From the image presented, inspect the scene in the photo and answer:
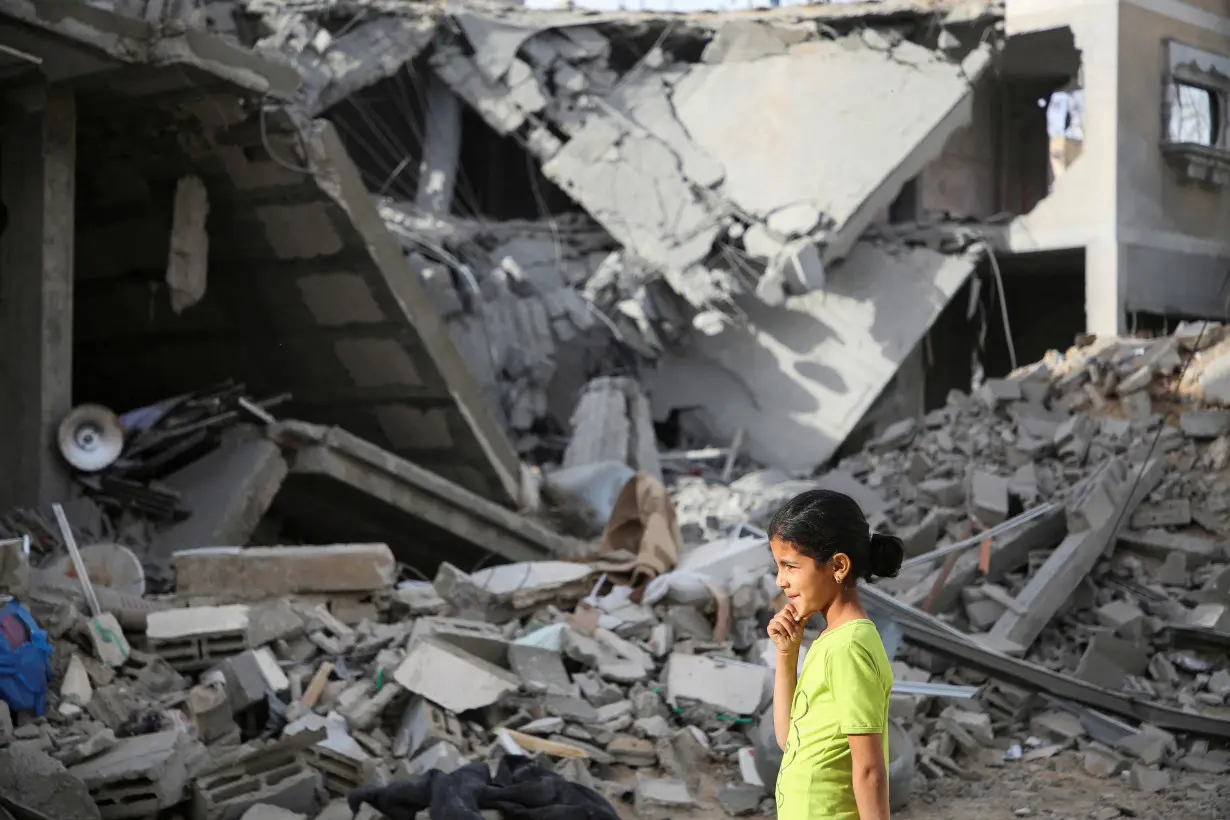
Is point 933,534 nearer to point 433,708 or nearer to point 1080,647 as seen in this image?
point 1080,647

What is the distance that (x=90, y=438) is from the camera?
7211 millimetres

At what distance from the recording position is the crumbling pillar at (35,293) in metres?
7.04

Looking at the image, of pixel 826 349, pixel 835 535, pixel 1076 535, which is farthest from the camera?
pixel 826 349

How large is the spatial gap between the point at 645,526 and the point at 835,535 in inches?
230

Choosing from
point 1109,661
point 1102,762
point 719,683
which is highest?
point 719,683

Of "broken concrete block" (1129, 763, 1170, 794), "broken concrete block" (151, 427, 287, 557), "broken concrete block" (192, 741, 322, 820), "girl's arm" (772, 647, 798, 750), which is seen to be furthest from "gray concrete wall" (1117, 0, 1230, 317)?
"girl's arm" (772, 647, 798, 750)

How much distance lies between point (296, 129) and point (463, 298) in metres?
7.26

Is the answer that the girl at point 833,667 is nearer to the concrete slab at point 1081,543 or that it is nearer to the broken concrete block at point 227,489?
the concrete slab at point 1081,543

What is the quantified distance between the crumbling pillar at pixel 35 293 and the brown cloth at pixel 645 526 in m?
3.53

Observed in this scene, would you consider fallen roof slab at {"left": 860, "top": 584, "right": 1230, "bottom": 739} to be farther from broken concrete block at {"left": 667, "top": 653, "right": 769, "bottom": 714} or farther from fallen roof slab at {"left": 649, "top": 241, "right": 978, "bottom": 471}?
fallen roof slab at {"left": 649, "top": 241, "right": 978, "bottom": 471}

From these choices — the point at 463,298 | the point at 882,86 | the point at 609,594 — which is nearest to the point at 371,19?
the point at 463,298

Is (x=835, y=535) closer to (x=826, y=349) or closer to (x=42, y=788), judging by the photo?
(x=42, y=788)

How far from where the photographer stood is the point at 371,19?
1548 centimetres

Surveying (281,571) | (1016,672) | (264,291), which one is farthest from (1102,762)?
(264,291)
